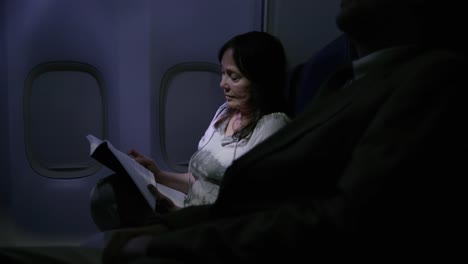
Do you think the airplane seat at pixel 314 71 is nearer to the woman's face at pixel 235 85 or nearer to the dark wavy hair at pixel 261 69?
the dark wavy hair at pixel 261 69

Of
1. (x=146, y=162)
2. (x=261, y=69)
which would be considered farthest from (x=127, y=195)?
(x=261, y=69)

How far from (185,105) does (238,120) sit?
61cm

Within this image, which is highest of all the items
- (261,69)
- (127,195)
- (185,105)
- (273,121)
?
(261,69)

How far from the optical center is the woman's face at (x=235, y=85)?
142 centimetres

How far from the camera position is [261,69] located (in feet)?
4.61

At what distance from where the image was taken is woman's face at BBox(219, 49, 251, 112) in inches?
55.7

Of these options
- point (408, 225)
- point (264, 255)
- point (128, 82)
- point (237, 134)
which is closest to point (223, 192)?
point (264, 255)

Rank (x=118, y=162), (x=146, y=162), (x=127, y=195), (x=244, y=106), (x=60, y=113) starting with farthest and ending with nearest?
(x=60, y=113) → (x=146, y=162) → (x=244, y=106) → (x=127, y=195) → (x=118, y=162)

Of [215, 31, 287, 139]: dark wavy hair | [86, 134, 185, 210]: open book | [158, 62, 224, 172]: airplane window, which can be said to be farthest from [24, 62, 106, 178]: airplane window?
[215, 31, 287, 139]: dark wavy hair

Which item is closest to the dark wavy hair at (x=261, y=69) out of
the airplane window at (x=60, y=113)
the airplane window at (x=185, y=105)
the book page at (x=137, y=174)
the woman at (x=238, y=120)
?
the woman at (x=238, y=120)

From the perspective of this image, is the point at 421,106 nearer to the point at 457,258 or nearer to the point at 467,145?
the point at 467,145

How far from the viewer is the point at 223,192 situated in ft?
2.57

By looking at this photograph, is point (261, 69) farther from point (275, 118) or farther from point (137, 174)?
point (137, 174)

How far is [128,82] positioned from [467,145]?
1.66 metres
